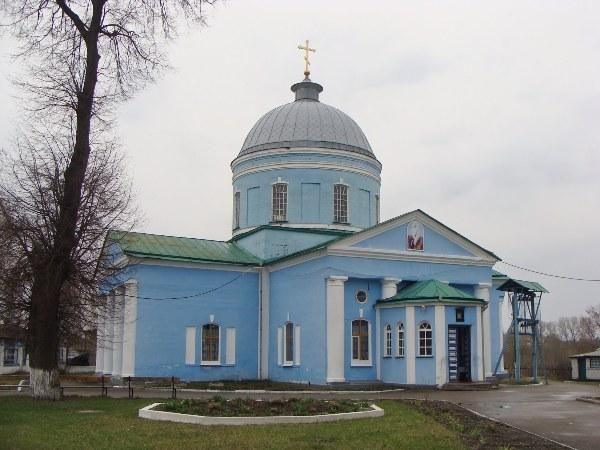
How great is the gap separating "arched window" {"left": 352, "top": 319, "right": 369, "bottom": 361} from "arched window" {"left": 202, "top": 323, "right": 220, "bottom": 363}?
5.90m

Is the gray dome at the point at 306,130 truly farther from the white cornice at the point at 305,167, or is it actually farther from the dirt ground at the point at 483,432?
the dirt ground at the point at 483,432

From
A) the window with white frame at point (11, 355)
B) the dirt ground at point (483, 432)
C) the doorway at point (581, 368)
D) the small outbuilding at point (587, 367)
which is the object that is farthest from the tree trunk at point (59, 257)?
the window with white frame at point (11, 355)

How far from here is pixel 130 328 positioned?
28625 millimetres

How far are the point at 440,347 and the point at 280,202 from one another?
34.5 ft

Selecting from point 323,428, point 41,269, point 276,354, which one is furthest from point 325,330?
point 323,428

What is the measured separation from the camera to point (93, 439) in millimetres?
11625

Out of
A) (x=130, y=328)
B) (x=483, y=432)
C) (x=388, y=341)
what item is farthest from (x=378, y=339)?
(x=483, y=432)

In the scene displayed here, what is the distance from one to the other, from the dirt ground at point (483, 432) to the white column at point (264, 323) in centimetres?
1478

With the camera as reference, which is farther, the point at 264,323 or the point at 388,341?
the point at 264,323

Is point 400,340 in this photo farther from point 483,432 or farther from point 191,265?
point 483,432

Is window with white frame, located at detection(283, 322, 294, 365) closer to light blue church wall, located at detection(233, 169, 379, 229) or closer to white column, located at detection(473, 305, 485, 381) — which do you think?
light blue church wall, located at detection(233, 169, 379, 229)

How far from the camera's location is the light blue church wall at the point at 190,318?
94.1ft

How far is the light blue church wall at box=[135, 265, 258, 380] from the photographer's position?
2869 cm

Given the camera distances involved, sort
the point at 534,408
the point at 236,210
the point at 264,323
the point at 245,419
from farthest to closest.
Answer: the point at 236,210, the point at 264,323, the point at 534,408, the point at 245,419
